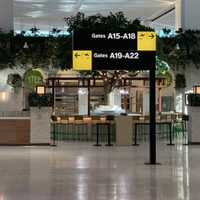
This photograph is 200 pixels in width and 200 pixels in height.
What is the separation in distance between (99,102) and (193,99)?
30.7 feet

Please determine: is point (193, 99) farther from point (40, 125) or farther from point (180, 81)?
point (40, 125)

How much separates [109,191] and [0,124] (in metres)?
10.5

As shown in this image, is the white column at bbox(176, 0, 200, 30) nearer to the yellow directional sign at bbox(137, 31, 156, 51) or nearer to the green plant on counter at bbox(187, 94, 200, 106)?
the green plant on counter at bbox(187, 94, 200, 106)

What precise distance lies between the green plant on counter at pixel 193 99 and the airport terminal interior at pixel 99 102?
32 mm

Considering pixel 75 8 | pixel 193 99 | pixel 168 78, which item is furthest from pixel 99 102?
pixel 193 99

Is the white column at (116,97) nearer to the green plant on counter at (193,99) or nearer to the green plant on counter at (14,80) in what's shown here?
the green plant on counter at (14,80)

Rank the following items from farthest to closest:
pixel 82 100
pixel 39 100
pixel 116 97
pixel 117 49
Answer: pixel 82 100 → pixel 116 97 → pixel 39 100 → pixel 117 49

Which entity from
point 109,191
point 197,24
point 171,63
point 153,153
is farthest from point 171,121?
point 109,191

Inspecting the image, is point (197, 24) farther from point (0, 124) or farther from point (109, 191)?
point (109, 191)

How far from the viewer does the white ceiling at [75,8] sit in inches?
1050

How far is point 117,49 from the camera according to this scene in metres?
13.1

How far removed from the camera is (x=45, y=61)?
21.7 metres

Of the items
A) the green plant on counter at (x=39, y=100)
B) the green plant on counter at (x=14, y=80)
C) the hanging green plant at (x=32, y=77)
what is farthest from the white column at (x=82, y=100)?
the green plant on counter at (x=39, y=100)

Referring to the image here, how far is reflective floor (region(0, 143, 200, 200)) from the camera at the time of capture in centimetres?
891
